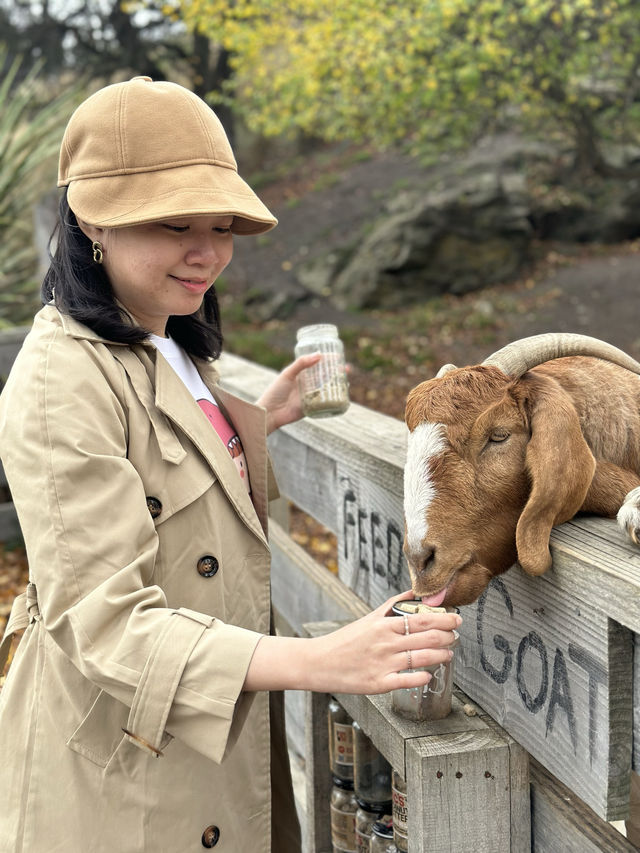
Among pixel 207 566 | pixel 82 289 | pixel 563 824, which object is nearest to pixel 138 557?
pixel 207 566

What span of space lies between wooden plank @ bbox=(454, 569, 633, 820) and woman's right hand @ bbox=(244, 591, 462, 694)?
23 cm

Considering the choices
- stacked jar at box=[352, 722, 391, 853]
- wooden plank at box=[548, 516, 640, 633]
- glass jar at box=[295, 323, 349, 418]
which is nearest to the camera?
wooden plank at box=[548, 516, 640, 633]

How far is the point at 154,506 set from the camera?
1808 millimetres

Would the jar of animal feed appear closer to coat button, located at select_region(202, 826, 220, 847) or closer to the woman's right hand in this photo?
the woman's right hand

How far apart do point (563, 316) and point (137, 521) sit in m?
10.6

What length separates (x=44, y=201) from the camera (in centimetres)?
1376

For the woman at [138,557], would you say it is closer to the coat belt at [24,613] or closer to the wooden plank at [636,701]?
the coat belt at [24,613]

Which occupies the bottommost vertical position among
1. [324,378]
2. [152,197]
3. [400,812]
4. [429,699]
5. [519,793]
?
[400,812]

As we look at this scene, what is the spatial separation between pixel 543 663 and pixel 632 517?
0.34m

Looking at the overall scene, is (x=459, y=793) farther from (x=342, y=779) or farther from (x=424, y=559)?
(x=342, y=779)

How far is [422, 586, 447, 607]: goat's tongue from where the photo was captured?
1619 mm

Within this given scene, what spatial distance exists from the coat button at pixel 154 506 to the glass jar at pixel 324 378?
0.88 metres

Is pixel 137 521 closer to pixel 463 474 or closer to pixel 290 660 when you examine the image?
pixel 290 660

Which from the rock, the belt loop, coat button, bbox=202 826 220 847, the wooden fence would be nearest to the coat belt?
the belt loop
